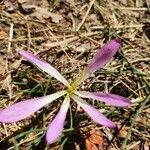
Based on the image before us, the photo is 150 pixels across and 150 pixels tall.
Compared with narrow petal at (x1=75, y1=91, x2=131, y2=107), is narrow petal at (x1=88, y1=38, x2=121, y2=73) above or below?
above

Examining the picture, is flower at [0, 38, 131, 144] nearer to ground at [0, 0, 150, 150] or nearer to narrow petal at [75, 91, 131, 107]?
narrow petal at [75, 91, 131, 107]

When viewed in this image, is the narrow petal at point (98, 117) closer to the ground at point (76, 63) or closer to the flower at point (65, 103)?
the flower at point (65, 103)

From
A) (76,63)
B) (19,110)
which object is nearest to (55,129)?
(19,110)

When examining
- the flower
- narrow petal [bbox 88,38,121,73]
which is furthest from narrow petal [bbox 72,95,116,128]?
narrow petal [bbox 88,38,121,73]

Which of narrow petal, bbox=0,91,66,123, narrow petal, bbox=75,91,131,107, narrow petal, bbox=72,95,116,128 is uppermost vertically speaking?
narrow petal, bbox=0,91,66,123

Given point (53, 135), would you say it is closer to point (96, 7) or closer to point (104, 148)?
point (104, 148)
